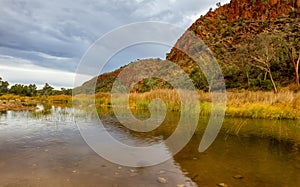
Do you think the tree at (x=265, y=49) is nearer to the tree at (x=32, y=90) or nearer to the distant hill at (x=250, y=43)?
the distant hill at (x=250, y=43)

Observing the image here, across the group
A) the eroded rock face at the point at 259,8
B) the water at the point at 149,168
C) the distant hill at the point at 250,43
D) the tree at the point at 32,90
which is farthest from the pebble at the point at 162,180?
the tree at the point at 32,90

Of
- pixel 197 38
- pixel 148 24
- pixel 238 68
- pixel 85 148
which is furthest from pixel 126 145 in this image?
pixel 197 38

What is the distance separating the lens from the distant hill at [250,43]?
29891 mm

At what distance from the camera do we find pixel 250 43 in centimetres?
3328

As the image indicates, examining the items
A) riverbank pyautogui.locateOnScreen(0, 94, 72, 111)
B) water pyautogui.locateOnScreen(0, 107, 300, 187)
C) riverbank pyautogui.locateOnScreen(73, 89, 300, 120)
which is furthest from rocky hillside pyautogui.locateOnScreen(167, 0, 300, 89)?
riverbank pyautogui.locateOnScreen(0, 94, 72, 111)

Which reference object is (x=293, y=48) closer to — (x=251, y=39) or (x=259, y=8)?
(x=251, y=39)

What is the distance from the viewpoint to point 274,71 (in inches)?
1335

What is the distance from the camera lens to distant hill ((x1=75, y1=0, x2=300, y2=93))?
29891mm

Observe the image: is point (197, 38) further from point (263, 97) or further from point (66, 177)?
point (66, 177)

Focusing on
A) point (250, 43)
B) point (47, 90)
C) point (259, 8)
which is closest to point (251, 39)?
point (250, 43)

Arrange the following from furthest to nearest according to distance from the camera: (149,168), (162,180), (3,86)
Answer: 1. (3,86)
2. (149,168)
3. (162,180)

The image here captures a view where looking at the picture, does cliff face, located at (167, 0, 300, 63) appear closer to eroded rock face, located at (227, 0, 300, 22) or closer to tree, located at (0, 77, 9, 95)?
eroded rock face, located at (227, 0, 300, 22)

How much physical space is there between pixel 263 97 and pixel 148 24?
29.4 ft

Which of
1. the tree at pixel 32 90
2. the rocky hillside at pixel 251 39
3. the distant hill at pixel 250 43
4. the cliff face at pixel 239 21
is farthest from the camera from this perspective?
the tree at pixel 32 90
